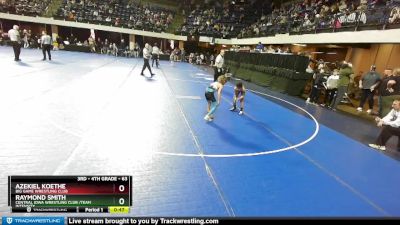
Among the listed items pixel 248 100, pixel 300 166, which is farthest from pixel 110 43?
pixel 300 166

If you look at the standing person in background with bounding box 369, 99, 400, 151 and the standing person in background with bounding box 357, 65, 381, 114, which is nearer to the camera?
the standing person in background with bounding box 369, 99, 400, 151

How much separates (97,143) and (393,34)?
14.0m

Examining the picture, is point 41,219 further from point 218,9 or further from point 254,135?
point 218,9

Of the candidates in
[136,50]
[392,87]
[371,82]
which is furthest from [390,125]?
[136,50]

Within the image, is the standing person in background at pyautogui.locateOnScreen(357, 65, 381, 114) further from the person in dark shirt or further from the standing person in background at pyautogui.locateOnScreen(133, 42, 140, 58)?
the standing person in background at pyautogui.locateOnScreen(133, 42, 140, 58)

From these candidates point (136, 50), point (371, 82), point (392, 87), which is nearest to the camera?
point (392, 87)

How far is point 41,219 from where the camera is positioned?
262 centimetres
